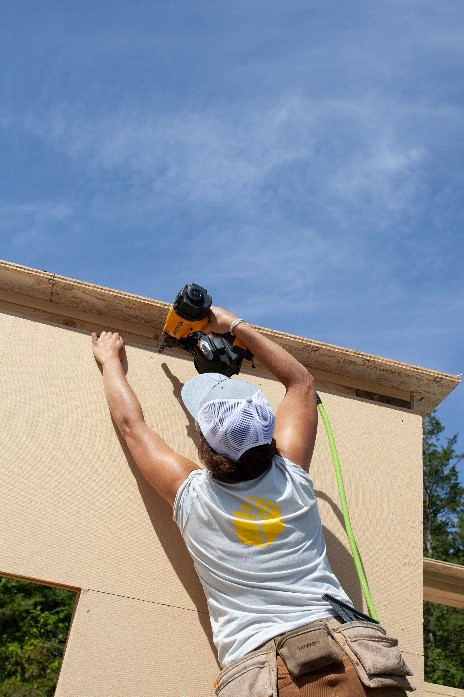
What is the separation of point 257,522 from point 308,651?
1.32 ft

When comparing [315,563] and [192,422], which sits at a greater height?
[192,422]

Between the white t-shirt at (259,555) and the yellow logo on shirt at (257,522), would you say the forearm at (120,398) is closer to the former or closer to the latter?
the white t-shirt at (259,555)

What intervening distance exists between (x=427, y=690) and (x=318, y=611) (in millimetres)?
4481

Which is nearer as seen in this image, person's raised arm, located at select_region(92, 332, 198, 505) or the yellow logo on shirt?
the yellow logo on shirt

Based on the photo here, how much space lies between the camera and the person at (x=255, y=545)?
192 centimetres

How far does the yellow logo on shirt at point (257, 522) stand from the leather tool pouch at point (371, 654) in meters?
0.30

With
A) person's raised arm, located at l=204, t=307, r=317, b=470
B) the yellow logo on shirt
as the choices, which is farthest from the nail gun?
the yellow logo on shirt

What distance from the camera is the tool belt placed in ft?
6.09

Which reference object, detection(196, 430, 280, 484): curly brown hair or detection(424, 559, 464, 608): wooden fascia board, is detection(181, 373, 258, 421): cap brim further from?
detection(424, 559, 464, 608): wooden fascia board

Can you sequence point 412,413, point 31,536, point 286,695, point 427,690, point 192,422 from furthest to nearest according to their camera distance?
1. point 427,690
2. point 412,413
3. point 192,422
4. point 31,536
5. point 286,695

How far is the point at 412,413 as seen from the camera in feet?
10.9

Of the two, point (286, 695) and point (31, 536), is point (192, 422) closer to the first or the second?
point (31, 536)

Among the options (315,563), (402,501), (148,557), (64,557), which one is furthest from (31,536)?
(402,501)


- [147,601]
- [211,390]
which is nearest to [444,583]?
[147,601]
